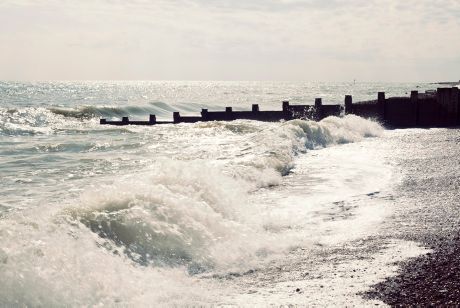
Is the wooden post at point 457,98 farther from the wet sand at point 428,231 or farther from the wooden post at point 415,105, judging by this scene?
the wet sand at point 428,231

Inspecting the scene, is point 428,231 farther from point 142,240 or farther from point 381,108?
point 381,108

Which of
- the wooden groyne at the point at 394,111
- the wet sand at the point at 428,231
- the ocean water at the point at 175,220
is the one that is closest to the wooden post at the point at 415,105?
the wooden groyne at the point at 394,111

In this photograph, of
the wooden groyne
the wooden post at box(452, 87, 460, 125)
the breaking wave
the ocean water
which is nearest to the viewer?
the breaking wave

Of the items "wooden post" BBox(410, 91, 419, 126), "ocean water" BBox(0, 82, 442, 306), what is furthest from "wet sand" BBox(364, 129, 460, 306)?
"wooden post" BBox(410, 91, 419, 126)

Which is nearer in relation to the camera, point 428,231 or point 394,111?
point 428,231

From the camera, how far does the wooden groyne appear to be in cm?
2530

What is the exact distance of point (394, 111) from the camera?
26.3 metres

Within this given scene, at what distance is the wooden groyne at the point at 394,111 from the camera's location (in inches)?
996

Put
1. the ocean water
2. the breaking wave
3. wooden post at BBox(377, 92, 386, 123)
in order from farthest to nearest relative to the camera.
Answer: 1. wooden post at BBox(377, 92, 386, 123)
2. the ocean water
3. the breaking wave

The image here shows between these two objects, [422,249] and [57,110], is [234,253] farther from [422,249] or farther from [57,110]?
[57,110]

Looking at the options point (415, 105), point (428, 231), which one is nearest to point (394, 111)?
point (415, 105)

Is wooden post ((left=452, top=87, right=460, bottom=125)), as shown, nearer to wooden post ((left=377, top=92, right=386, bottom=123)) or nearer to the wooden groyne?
the wooden groyne

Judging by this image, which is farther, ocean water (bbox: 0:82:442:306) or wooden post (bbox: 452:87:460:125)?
wooden post (bbox: 452:87:460:125)

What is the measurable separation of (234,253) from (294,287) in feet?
4.11
